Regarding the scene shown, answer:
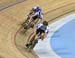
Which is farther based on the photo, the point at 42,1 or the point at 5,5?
the point at 42,1

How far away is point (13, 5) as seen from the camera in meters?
13.6

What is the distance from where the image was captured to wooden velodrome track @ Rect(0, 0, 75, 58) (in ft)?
32.6

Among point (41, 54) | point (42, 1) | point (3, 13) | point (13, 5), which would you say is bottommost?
point (41, 54)

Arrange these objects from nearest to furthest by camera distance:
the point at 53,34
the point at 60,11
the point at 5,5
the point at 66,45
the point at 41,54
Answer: the point at 41,54, the point at 66,45, the point at 53,34, the point at 5,5, the point at 60,11

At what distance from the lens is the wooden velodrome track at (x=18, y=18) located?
993 cm

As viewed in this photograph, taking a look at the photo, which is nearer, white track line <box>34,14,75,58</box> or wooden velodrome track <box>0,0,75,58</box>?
wooden velodrome track <box>0,0,75,58</box>

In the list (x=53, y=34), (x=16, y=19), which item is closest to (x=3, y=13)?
(x=16, y=19)

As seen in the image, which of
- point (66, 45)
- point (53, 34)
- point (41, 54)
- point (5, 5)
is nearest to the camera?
point (41, 54)

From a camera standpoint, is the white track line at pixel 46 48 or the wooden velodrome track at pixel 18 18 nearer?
the wooden velodrome track at pixel 18 18

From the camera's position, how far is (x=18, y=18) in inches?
496

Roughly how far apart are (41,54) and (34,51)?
0.29 meters

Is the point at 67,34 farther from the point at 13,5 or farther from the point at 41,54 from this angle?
the point at 13,5

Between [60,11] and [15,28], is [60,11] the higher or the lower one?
the higher one

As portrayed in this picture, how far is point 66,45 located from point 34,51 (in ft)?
4.82
